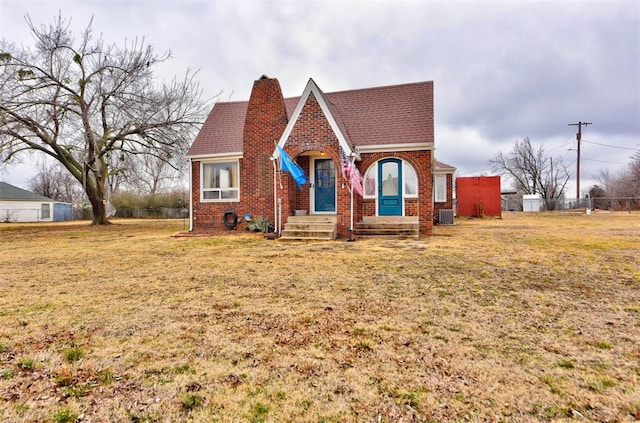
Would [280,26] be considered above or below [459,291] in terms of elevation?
above

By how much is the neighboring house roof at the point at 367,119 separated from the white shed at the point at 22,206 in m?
29.9

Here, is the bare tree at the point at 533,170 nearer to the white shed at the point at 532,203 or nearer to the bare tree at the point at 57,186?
the white shed at the point at 532,203

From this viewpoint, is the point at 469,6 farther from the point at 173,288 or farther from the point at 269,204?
the point at 173,288

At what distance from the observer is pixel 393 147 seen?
11.7 metres

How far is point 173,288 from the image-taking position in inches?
183

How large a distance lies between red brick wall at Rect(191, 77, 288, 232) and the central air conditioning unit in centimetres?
950

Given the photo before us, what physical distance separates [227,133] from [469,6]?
10.8m

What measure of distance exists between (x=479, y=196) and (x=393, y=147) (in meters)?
14.6

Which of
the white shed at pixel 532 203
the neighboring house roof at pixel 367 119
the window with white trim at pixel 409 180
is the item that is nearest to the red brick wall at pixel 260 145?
the neighboring house roof at pixel 367 119

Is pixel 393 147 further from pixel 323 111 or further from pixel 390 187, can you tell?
pixel 323 111

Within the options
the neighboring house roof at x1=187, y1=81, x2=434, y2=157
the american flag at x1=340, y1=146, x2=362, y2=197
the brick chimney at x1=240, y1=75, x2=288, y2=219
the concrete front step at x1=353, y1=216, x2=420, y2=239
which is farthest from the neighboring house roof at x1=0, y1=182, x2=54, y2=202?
the concrete front step at x1=353, y1=216, x2=420, y2=239

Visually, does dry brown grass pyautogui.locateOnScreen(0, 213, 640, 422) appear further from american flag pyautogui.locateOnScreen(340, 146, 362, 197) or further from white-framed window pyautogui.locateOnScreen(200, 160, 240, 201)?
white-framed window pyautogui.locateOnScreen(200, 160, 240, 201)

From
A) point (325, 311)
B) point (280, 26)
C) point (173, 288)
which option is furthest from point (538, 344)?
point (280, 26)

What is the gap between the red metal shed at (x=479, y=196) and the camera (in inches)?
902
